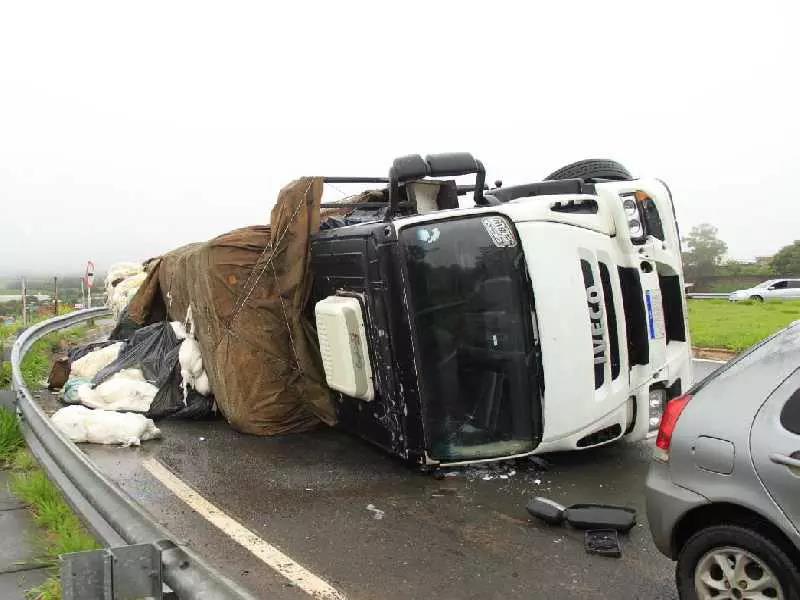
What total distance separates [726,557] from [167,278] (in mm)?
7633

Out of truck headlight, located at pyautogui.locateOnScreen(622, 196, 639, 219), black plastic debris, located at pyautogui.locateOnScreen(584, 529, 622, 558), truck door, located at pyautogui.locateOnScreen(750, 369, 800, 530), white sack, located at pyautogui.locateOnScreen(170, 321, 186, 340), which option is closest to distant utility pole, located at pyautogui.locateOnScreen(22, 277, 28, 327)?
white sack, located at pyautogui.locateOnScreen(170, 321, 186, 340)

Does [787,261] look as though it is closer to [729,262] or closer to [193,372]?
[729,262]

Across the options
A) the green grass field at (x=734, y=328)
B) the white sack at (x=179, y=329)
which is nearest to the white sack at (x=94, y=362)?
the white sack at (x=179, y=329)

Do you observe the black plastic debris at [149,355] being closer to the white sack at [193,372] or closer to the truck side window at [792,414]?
the white sack at [193,372]

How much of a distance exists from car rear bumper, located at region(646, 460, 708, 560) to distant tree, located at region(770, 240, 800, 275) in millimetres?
50001

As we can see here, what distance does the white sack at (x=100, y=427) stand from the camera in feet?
20.8

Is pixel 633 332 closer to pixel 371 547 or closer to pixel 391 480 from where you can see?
pixel 391 480

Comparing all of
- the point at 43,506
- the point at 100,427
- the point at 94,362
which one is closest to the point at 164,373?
the point at 100,427

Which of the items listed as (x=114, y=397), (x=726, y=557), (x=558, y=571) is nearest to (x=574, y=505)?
(x=558, y=571)

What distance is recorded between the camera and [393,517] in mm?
4531

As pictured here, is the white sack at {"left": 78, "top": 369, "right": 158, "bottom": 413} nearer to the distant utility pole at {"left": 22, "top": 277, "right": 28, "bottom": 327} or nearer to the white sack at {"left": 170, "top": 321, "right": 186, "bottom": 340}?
the white sack at {"left": 170, "top": 321, "right": 186, "bottom": 340}

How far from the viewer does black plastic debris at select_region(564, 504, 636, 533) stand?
4.15 m

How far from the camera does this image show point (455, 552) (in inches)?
156

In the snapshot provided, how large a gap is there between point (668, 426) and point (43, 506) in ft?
11.5
